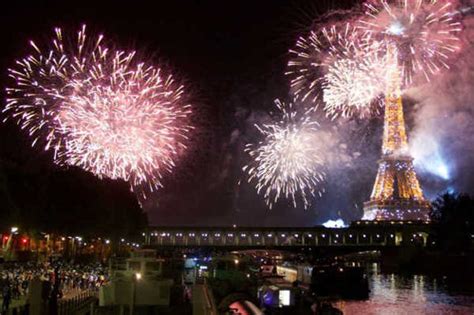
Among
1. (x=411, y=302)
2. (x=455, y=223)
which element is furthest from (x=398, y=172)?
(x=411, y=302)

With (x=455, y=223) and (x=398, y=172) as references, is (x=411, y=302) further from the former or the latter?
(x=398, y=172)

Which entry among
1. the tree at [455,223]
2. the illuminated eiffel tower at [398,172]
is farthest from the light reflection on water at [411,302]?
the illuminated eiffel tower at [398,172]

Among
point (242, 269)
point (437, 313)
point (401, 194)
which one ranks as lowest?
point (437, 313)

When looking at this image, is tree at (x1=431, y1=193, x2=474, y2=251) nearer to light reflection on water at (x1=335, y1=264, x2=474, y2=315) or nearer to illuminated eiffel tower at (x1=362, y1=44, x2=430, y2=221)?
light reflection on water at (x1=335, y1=264, x2=474, y2=315)

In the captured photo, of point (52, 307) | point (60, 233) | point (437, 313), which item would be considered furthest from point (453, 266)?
point (52, 307)

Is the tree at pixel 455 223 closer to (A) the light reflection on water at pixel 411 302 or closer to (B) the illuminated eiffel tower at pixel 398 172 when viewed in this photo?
(A) the light reflection on water at pixel 411 302

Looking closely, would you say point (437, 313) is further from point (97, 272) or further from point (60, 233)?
point (60, 233)

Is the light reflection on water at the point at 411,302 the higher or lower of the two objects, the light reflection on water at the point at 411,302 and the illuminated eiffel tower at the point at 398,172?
the lower

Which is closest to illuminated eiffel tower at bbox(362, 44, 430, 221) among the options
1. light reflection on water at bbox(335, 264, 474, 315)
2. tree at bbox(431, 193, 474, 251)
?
tree at bbox(431, 193, 474, 251)
